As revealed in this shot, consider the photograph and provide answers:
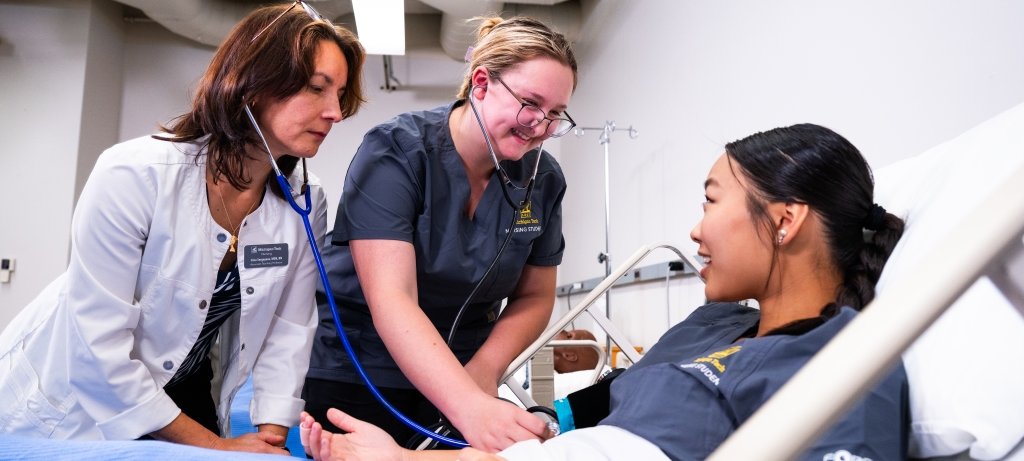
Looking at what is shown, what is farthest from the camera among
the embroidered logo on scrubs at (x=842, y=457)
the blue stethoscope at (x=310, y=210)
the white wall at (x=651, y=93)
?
the white wall at (x=651, y=93)

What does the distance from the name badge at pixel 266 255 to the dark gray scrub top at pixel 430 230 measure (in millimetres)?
102

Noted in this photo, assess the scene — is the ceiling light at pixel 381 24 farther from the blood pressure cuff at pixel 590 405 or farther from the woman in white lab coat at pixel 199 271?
the blood pressure cuff at pixel 590 405

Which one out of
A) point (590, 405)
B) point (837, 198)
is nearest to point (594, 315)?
point (590, 405)

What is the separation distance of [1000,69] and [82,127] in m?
4.97

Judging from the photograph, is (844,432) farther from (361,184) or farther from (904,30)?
(904,30)

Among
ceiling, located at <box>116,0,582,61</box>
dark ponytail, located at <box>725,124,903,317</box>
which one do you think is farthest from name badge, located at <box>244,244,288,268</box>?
ceiling, located at <box>116,0,582,61</box>

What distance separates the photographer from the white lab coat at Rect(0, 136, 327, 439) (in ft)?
3.61

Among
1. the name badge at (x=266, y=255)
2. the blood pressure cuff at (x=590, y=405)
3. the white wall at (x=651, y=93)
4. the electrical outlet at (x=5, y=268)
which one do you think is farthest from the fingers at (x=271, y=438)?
the electrical outlet at (x=5, y=268)

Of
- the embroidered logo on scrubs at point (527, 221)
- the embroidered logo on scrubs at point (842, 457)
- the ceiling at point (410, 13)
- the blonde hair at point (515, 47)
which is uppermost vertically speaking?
the ceiling at point (410, 13)

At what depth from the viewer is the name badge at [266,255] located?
4.12ft

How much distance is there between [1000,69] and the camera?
140cm

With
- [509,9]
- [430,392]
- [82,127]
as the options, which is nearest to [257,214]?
[430,392]

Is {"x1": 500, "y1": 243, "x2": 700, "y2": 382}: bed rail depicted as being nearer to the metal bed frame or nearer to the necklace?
the metal bed frame

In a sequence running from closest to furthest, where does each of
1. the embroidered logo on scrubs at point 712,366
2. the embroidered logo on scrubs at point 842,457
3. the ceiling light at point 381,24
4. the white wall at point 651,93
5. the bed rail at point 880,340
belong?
the bed rail at point 880,340 < the embroidered logo on scrubs at point 842,457 < the embroidered logo on scrubs at point 712,366 < the white wall at point 651,93 < the ceiling light at point 381,24
